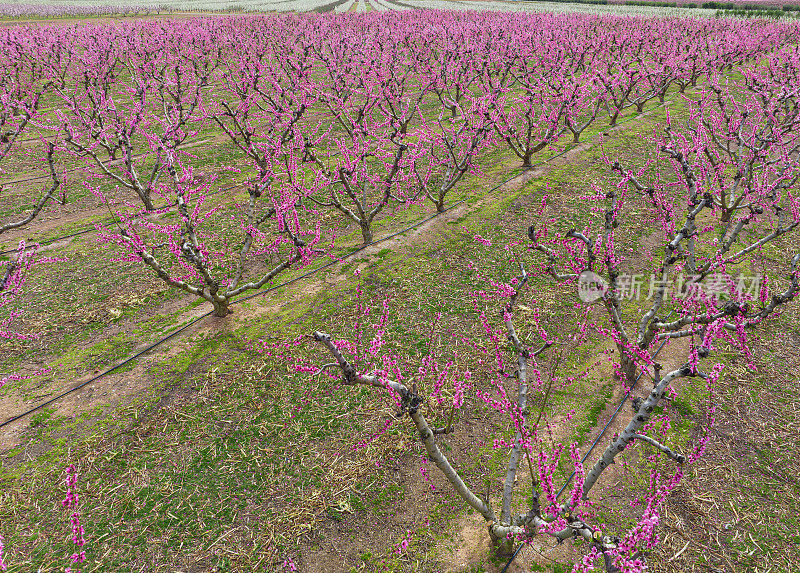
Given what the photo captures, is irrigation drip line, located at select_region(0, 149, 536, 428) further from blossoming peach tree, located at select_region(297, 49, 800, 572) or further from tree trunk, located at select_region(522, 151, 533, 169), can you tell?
blossoming peach tree, located at select_region(297, 49, 800, 572)

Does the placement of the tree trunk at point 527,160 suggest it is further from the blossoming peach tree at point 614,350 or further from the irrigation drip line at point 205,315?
the blossoming peach tree at point 614,350

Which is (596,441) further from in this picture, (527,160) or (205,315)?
(527,160)

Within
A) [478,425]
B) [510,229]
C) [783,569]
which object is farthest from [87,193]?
[783,569]

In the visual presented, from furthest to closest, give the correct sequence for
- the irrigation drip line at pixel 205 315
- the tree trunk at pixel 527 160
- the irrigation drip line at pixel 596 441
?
the tree trunk at pixel 527 160 → the irrigation drip line at pixel 205 315 → the irrigation drip line at pixel 596 441

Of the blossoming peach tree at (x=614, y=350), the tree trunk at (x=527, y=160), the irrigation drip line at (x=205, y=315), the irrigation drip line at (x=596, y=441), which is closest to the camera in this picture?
the blossoming peach tree at (x=614, y=350)

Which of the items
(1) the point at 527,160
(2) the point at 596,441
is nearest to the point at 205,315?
(2) the point at 596,441

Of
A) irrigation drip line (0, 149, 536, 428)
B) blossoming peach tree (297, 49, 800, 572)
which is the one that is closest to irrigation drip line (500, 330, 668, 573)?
blossoming peach tree (297, 49, 800, 572)

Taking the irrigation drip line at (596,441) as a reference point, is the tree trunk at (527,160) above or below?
above

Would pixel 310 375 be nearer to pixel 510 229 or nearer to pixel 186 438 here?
pixel 186 438

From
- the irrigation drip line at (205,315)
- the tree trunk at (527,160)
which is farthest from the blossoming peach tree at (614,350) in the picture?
the tree trunk at (527,160)
